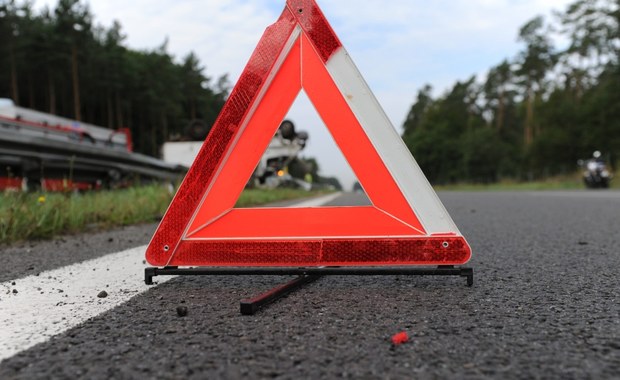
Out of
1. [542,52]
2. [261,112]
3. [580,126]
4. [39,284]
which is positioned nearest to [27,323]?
[39,284]

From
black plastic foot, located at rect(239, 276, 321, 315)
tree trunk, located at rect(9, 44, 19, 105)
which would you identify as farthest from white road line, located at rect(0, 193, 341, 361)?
tree trunk, located at rect(9, 44, 19, 105)

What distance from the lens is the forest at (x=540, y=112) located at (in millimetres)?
42156

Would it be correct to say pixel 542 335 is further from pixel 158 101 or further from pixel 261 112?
pixel 158 101

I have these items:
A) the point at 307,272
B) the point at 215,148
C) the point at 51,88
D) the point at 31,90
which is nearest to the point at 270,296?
the point at 307,272

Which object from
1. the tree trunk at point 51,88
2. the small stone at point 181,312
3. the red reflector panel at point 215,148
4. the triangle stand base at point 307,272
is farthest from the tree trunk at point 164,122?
the small stone at point 181,312

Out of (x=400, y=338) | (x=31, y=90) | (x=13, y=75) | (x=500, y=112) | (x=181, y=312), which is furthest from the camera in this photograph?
(x=500, y=112)

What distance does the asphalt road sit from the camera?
1.23 meters

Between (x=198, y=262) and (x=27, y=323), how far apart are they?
76cm

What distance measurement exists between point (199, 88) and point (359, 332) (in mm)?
57132

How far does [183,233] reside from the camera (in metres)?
2.29

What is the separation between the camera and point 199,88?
56.1 m

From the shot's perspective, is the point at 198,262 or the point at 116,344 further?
the point at 198,262

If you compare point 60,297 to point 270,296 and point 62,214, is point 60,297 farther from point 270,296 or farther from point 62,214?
point 62,214

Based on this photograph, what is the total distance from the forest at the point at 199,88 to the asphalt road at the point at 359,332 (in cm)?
2668
